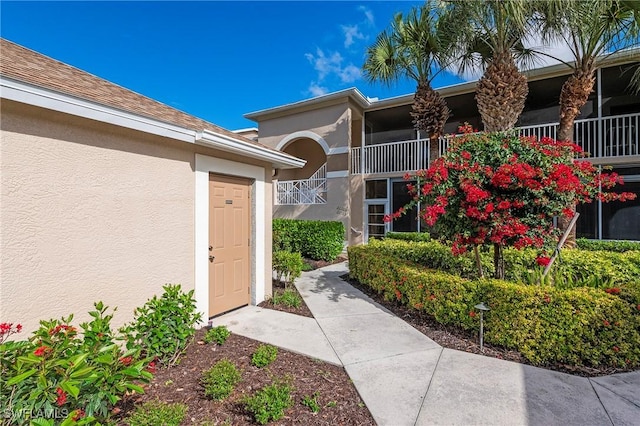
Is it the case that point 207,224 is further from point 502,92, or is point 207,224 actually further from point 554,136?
point 554,136

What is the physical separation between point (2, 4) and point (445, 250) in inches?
322

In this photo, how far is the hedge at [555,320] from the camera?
143 inches

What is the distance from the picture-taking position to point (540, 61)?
9688 millimetres

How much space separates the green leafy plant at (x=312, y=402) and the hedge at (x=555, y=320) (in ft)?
8.82

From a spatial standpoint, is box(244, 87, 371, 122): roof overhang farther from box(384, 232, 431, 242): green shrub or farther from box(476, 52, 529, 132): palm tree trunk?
box(384, 232, 431, 242): green shrub

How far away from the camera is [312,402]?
2838 millimetres

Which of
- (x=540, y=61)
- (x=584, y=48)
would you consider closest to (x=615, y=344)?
(x=584, y=48)

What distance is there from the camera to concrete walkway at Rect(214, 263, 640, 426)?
273 centimetres

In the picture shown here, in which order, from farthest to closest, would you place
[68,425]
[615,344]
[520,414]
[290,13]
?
[290,13] → [615,344] → [520,414] → [68,425]

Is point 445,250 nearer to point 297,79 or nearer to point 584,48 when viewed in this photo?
point 584,48

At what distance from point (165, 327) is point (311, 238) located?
759 centimetres

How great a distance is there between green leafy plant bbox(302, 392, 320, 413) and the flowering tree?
9.22 feet

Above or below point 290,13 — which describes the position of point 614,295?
below

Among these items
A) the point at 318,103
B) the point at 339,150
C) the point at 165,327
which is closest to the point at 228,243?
the point at 165,327
